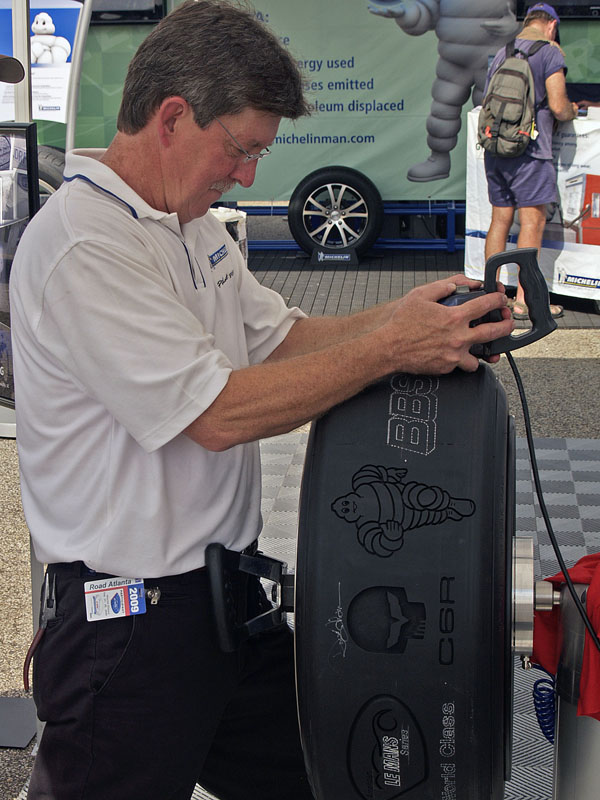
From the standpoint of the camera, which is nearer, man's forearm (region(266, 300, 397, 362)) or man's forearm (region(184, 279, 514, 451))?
man's forearm (region(184, 279, 514, 451))

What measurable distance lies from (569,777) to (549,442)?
135 inches

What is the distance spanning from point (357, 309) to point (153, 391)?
3107 millimetres

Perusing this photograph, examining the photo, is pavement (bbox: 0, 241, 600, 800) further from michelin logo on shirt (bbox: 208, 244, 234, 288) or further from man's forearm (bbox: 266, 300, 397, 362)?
michelin logo on shirt (bbox: 208, 244, 234, 288)

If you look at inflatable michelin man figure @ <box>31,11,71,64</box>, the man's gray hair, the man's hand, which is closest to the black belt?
the man's hand

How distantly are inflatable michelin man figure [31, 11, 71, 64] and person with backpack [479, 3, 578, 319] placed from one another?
2.77 meters

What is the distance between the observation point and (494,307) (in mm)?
1574

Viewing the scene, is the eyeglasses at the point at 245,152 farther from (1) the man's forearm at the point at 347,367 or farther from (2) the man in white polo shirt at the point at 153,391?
(1) the man's forearm at the point at 347,367

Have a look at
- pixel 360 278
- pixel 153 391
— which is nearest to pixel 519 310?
pixel 360 278

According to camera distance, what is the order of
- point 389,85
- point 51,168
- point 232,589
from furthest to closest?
point 389,85 < point 51,168 < point 232,589

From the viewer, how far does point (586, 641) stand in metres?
1.54

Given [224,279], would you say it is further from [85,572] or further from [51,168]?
[51,168]

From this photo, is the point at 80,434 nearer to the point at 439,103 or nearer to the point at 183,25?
the point at 183,25

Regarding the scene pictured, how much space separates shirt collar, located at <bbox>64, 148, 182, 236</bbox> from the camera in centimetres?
165

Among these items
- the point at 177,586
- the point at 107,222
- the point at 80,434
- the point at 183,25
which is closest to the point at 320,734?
the point at 177,586
